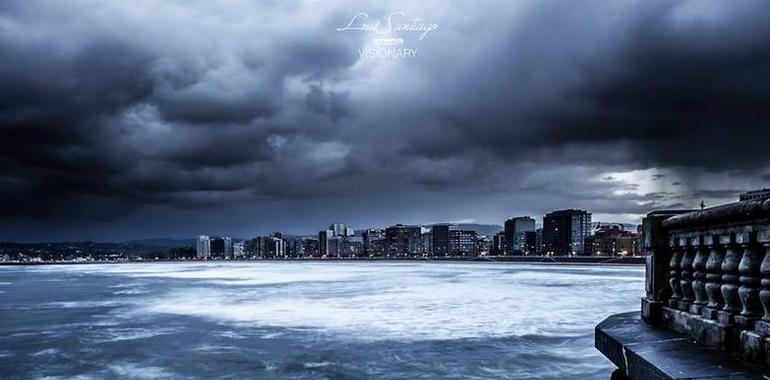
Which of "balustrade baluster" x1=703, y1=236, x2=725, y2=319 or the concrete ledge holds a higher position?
"balustrade baluster" x1=703, y1=236, x2=725, y2=319

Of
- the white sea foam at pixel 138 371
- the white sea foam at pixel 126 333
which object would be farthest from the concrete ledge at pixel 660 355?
the white sea foam at pixel 126 333

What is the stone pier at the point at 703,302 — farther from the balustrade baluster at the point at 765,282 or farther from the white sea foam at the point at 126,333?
the white sea foam at the point at 126,333

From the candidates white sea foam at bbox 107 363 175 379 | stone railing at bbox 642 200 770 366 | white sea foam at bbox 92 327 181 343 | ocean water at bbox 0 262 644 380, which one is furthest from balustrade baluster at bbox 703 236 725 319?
white sea foam at bbox 92 327 181 343

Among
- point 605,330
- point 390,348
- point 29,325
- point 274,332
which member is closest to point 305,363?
point 390,348

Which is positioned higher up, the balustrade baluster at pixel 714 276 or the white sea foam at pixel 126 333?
the balustrade baluster at pixel 714 276

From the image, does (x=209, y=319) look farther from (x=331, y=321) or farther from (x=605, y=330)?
(x=605, y=330)

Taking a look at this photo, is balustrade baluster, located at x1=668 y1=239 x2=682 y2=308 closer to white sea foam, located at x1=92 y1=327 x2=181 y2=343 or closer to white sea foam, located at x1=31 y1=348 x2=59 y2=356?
white sea foam, located at x1=31 y1=348 x2=59 y2=356

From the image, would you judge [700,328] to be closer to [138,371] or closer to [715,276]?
[715,276]
